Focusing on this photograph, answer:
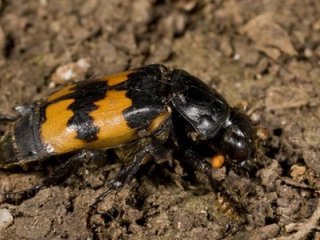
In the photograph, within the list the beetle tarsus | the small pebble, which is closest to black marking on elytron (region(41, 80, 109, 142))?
the beetle tarsus

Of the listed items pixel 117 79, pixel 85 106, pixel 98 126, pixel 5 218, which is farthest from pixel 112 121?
pixel 5 218

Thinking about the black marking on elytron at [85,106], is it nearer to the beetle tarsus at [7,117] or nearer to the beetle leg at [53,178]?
the beetle leg at [53,178]

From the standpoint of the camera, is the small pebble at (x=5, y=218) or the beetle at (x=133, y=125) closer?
the small pebble at (x=5, y=218)

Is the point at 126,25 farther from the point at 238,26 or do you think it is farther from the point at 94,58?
the point at 238,26

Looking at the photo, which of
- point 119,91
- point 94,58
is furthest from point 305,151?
point 94,58

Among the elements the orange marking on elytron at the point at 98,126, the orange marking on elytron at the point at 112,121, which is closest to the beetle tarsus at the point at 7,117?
the orange marking on elytron at the point at 98,126

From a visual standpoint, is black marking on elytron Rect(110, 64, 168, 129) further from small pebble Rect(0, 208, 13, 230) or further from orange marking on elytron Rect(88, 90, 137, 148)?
small pebble Rect(0, 208, 13, 230)

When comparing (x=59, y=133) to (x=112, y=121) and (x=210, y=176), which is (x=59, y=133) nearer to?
(x=112, y=121)
